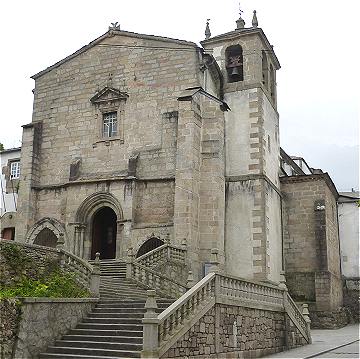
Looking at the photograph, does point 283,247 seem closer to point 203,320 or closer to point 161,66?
point 161,66

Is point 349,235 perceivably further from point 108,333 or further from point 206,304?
point 108,333

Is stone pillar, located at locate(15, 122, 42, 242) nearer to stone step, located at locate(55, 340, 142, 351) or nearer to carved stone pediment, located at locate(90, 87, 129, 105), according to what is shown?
carved stone pediment, located at locate(90, 87, 129, 105)

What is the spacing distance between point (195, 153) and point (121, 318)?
10.5 m

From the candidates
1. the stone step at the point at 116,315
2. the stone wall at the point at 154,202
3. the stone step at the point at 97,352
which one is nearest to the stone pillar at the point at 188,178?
the stone wall at the point at 154,202

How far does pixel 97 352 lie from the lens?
11.5 m

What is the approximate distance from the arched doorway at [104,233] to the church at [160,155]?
0.05m

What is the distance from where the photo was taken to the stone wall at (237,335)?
1202 centimetres

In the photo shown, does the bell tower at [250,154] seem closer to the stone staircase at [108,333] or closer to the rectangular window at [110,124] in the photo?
the rectangular window at [110,124]

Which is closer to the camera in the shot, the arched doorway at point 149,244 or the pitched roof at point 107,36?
the arched doorway at point 149,244

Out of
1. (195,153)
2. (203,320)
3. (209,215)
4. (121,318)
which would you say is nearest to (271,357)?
(203,320)

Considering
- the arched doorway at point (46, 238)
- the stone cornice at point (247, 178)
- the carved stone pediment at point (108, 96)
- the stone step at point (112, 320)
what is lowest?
the stone step at point (112, 320)

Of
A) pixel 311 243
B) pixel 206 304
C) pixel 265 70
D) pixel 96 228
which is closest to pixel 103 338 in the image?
pixel 206 304

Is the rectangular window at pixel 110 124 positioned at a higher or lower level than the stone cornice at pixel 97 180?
higher

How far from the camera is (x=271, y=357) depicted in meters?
14.5
